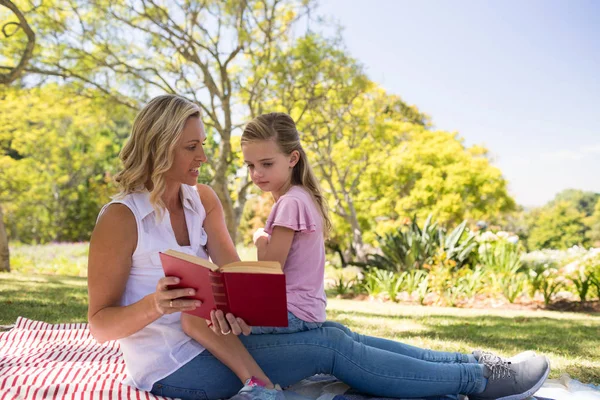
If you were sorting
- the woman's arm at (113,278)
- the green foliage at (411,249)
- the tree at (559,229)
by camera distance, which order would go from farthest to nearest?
the tree at (559,229), the green foliage at (411,249), the woman's arm at (113,278)

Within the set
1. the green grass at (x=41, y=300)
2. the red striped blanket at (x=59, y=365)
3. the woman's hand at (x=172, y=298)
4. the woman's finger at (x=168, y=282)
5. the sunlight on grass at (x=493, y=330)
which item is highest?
the woman's finger at (x=168, y=282)

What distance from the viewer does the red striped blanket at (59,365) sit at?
2229mm

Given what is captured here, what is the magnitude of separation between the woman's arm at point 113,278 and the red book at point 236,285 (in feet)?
0.72

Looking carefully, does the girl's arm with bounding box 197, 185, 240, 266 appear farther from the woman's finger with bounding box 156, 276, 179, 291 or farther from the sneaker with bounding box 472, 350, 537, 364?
the sneaker with bounding box 472, 350, 537, 364

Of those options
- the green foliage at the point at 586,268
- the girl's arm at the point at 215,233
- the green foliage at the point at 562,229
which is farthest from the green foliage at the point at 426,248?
the green foliage at the point at 562,229

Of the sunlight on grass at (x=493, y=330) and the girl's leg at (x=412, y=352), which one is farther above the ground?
the girl's leg at (x=412, y=352)

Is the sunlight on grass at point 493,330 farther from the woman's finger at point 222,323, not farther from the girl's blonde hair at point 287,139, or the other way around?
the woman's finger at point 222,323

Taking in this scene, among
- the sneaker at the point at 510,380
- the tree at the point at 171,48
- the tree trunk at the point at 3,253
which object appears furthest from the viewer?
the tree at the point at 171,48

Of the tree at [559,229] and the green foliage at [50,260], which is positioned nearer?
the green foliage at [50,260]

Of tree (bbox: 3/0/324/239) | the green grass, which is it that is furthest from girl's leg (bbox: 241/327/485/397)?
tree (bbox: 3/0/324/239)

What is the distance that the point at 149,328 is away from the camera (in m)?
2.22

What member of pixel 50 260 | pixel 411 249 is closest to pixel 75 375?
pixel 411 249

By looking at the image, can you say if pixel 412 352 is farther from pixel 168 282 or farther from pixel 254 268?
pixel 168 282

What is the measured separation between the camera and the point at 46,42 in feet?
38.2
